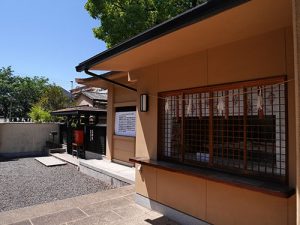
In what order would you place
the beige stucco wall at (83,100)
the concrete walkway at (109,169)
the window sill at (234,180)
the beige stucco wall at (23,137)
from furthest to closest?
the beige stucco wall at (83,100)
the beige stucco wall at (23,137)
the concrete walkway at (109,169)
the window sill at (234,180)

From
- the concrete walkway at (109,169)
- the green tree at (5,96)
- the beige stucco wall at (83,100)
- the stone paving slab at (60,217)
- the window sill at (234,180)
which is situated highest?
the green tree at (5,96)

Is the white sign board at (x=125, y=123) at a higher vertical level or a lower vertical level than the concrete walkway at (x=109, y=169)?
higher

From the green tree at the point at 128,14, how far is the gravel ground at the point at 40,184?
673cm

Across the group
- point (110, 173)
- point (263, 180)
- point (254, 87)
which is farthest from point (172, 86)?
point (110, 173)

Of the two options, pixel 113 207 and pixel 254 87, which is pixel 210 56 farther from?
pixel 113 207

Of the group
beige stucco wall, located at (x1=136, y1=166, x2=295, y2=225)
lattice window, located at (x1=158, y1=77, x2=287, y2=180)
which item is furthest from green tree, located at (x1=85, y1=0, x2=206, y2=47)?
beige stucco wall, located at (x1=136, y1=166, x2=295, y2=225)

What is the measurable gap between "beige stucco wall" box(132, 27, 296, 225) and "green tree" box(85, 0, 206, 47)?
22.2 feet

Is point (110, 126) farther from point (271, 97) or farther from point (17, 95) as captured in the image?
point (17, 95)

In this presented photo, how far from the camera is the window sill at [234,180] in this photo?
3.06 metres

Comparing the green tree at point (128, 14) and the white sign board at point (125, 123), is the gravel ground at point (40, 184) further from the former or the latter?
the green tree at point (128, 14)

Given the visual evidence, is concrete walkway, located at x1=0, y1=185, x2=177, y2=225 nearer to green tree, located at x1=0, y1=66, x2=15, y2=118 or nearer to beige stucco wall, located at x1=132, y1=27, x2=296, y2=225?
beige stucco wall, located at x1=132, y1=27, x2=296, y2=225

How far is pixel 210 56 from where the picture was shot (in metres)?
4.29

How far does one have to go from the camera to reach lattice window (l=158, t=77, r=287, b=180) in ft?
11.5

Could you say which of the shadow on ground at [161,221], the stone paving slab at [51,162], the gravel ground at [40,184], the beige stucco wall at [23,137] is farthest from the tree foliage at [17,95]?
the shadow on ground at [161,221]
